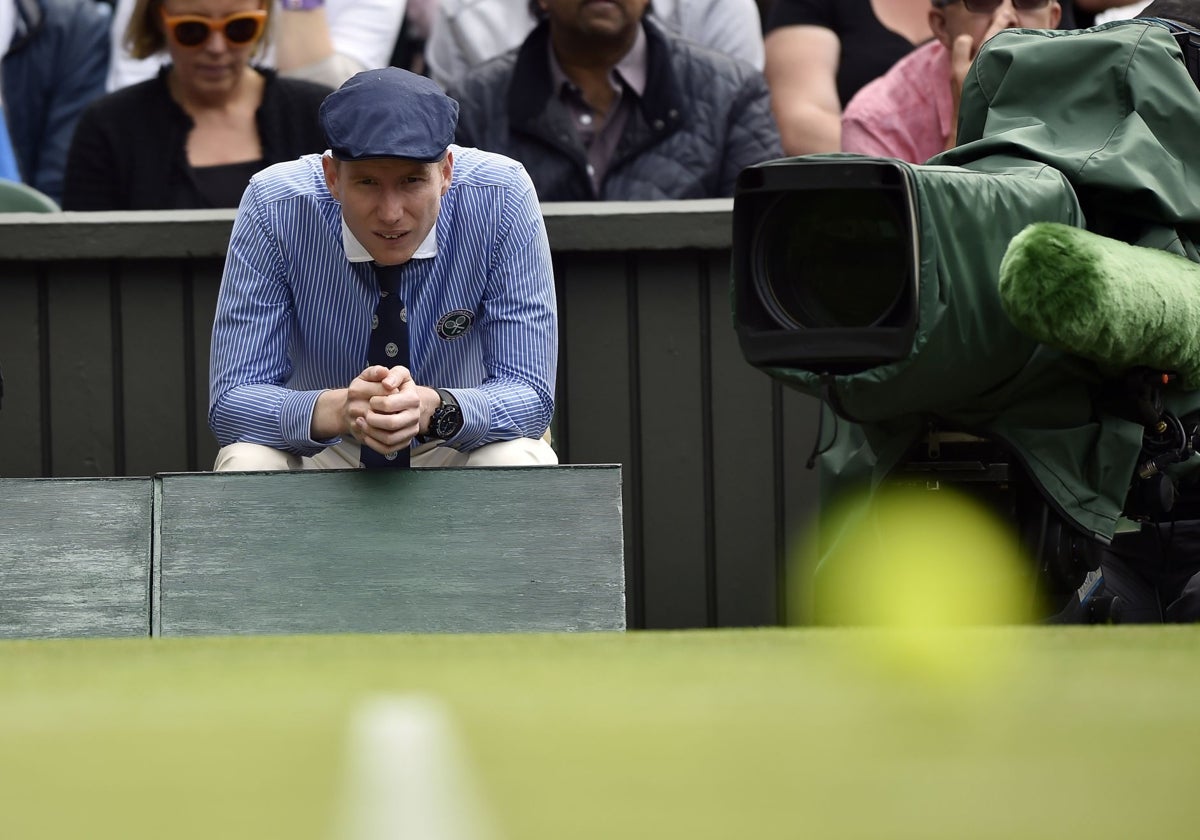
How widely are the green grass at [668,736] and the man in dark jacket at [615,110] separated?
2808mm

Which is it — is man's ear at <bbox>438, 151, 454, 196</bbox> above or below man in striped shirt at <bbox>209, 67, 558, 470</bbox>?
above

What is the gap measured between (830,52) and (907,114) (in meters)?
0.50

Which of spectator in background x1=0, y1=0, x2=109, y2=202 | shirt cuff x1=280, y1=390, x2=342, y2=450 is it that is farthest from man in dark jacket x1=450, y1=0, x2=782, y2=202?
shirt cuff x1=280, y1=390, x2=342, y2=450

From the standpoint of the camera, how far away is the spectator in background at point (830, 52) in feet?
17.3

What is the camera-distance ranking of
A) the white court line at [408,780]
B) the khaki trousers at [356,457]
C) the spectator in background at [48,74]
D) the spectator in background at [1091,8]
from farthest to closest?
the spectator in background at [48,74], the spectator in background at [1091,8], the khaki trousers at [356,457], the white court line at [408,780]

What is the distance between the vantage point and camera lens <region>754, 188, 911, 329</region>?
2.67 m

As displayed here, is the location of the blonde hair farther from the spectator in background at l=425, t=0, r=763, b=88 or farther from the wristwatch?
the wristwatch

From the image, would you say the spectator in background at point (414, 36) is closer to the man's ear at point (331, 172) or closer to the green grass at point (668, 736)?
the man's ear at point (331, 172)

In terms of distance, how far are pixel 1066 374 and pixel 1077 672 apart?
94 centimetres

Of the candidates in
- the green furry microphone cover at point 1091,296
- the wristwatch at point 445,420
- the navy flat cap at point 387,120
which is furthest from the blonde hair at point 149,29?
the green furry microphone cover at point 1091,296

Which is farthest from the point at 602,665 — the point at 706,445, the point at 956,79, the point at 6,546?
the point at 956,79

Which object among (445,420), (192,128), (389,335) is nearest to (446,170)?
(389,335)

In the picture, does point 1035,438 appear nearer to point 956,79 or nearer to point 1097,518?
point 1097,518

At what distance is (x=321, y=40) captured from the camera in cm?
534
